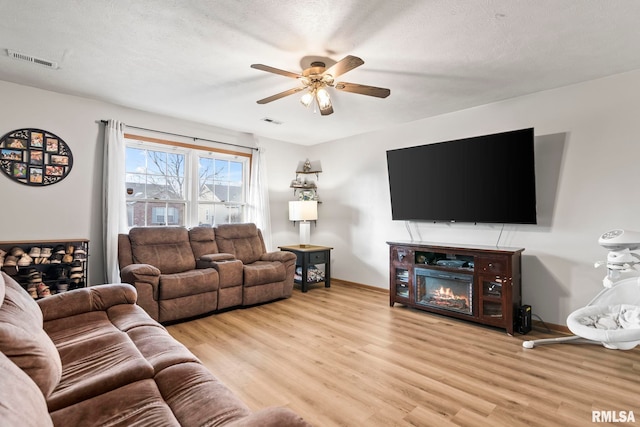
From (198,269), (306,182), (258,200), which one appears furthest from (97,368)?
(306,182)

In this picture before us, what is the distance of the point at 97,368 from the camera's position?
59.4 inches

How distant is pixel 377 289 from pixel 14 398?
456 cm

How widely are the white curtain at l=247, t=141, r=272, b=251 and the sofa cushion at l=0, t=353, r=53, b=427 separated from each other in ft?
14.2

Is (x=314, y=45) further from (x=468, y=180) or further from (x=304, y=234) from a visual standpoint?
(x=304, y=234)

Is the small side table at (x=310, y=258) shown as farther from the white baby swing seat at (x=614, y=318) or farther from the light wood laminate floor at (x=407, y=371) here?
the white baby swing seat at (x=614, y=318)

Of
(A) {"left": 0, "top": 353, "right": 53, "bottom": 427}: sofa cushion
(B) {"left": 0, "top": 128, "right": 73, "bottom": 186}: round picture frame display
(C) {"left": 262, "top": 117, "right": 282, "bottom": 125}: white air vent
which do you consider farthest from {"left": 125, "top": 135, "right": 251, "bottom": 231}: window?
(A) {"left": 0, "top": 353, "right": 53, "bottom": 427}: sofa cushion

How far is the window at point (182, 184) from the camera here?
14.2ft

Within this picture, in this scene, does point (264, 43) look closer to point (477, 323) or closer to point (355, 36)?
point (355, 36)

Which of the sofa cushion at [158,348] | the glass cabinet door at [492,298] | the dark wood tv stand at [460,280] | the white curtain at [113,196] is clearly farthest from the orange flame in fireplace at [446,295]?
the white curtain at [113,196]

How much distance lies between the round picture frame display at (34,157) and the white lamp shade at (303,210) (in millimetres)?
3015

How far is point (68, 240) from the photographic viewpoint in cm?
341

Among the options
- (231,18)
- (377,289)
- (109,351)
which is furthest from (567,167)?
(109,351)

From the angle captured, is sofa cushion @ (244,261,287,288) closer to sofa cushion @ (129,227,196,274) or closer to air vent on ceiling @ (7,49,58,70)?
sofa cushion @ (129,227,196,274)

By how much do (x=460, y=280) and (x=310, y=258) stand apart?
222 cm
